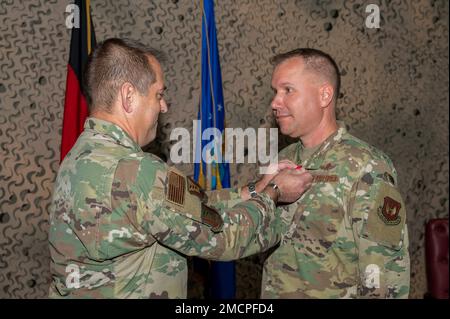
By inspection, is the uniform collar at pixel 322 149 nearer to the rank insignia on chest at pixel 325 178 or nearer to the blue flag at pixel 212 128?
the rank insignia on chest at pixel 325 178

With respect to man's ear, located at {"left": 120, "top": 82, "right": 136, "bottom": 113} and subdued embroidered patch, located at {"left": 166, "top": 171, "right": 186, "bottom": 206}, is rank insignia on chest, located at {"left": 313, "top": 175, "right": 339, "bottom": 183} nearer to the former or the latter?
subdued embroidered patch, located at {"left": 166, "top": 171, "right": 186, "bottom": 206}

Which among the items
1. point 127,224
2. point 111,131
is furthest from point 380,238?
point 111,131

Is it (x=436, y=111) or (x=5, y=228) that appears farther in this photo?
(x=436, y=111)

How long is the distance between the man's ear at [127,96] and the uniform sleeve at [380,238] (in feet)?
2.71

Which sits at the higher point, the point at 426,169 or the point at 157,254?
the point at 426,169

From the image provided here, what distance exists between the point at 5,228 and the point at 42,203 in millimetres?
235

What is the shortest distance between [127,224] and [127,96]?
1.32 feet

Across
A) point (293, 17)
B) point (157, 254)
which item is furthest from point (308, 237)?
point (293, 17)

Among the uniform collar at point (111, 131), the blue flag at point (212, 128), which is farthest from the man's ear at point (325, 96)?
the blue flag at point (212, 128)

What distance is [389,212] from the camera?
5.30 ft

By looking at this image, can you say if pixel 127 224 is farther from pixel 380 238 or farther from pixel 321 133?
pixel 321 133

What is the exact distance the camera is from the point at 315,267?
1.73 m
